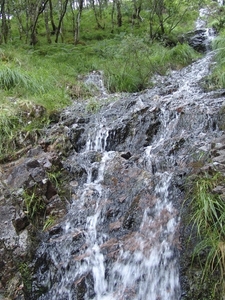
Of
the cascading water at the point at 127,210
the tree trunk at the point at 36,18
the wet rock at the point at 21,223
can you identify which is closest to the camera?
the cascading water at the point at 127,210

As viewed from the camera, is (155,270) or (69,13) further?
(69,13)

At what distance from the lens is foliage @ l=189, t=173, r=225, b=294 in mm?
3135

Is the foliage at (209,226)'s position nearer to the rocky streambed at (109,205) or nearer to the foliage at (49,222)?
the rocky streambed at (109,205)

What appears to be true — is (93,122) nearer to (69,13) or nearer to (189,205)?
(189,205)

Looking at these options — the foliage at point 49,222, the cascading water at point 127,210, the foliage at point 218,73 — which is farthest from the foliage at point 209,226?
the foliage at point 218,73

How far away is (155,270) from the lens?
11.5 feet

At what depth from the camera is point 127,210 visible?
4.20 metres

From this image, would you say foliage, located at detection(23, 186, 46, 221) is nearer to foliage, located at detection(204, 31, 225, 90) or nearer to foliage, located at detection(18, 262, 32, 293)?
foliage, located at detection(18, 262, 32, 293)

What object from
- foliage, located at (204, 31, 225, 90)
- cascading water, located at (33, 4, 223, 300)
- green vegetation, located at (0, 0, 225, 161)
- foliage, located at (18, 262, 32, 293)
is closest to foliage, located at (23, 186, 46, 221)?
cascading water, located at (33, 4, 223, 300)

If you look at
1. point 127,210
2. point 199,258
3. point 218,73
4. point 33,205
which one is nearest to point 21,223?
point 33,205

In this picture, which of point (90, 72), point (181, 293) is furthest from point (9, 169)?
point (90, 72)

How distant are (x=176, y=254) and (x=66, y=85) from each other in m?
6.21

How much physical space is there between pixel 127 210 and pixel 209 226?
1.19 meters

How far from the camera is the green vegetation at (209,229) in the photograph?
3.12 m
